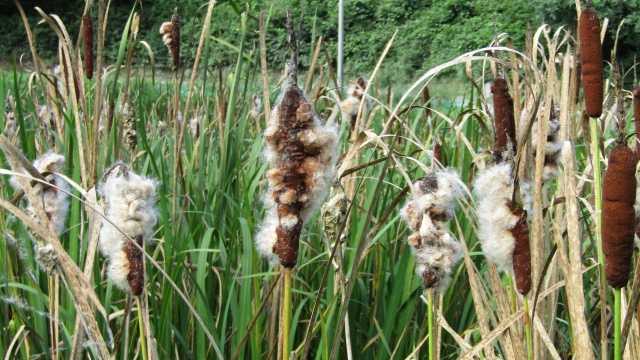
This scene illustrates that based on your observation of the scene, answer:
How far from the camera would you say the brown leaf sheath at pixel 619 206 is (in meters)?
0.73

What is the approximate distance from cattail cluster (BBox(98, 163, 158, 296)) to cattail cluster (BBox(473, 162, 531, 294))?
356 mm

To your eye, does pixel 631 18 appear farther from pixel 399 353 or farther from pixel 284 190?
pixel 284 190

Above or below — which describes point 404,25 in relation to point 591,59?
below

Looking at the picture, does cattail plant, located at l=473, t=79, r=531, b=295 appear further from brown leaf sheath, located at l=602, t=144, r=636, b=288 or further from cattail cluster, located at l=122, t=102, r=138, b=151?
cattail cluster, located at l=122, t=102, r=138, b=151

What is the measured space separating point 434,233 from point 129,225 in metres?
0.34

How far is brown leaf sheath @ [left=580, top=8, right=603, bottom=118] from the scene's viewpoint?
0.85 m

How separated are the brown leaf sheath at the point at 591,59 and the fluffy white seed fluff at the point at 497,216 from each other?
4.4 inches

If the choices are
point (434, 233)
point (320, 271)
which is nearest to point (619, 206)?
point (434, 233)

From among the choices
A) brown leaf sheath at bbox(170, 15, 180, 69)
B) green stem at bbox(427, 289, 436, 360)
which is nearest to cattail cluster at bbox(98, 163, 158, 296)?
green stem at bbox(427, 289, 436, 360)

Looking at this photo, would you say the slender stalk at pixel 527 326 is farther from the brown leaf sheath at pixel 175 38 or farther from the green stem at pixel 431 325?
the brown leaf sheath at pixel 175 38

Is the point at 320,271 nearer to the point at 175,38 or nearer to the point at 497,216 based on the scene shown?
the point at 175,38

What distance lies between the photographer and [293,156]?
2.36ft

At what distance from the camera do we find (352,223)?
1.78 metres

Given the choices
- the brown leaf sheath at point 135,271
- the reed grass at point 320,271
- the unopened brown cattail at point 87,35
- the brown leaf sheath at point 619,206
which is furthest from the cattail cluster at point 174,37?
the brown leaf sheath at point 619,206
